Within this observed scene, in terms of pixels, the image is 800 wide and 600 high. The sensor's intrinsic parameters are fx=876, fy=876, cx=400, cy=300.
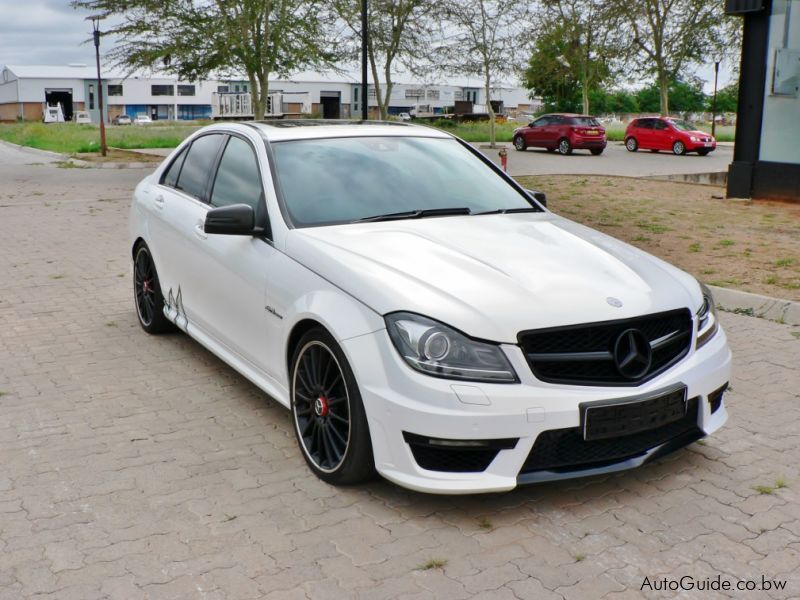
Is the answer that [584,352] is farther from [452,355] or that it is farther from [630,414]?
[452,355]

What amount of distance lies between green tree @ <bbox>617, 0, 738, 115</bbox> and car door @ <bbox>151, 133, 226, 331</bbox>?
3919 cm

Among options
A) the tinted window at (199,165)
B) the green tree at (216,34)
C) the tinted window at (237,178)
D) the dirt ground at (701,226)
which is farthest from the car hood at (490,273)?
the green tree at (216,34)

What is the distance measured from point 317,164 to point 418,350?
1.80 meters

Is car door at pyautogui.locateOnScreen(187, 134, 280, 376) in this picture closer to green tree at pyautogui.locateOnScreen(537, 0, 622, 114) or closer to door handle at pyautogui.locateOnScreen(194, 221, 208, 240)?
door handle at pyautogui.locateOnScreen(194, 221, 208, 240)

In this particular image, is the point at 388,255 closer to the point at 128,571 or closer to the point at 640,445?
the point at 640,445

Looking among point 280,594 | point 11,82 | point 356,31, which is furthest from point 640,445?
point 11,82

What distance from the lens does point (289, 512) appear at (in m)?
3.85

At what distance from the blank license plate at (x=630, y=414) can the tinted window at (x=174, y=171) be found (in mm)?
3831

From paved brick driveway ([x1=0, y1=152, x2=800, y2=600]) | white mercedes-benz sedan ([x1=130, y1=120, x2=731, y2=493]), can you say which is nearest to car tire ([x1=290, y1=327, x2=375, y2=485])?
white mercedes-benz sedan ([x1=130, y1=120, x2=731, y2=493])

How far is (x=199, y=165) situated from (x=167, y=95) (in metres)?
101

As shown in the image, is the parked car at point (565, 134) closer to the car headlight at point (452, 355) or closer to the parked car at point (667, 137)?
the parked car at point (667, 137)

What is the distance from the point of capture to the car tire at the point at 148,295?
6461mm

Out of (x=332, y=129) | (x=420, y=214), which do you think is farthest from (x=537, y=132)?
(x=420, y=214)

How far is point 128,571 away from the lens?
11.0 feet
